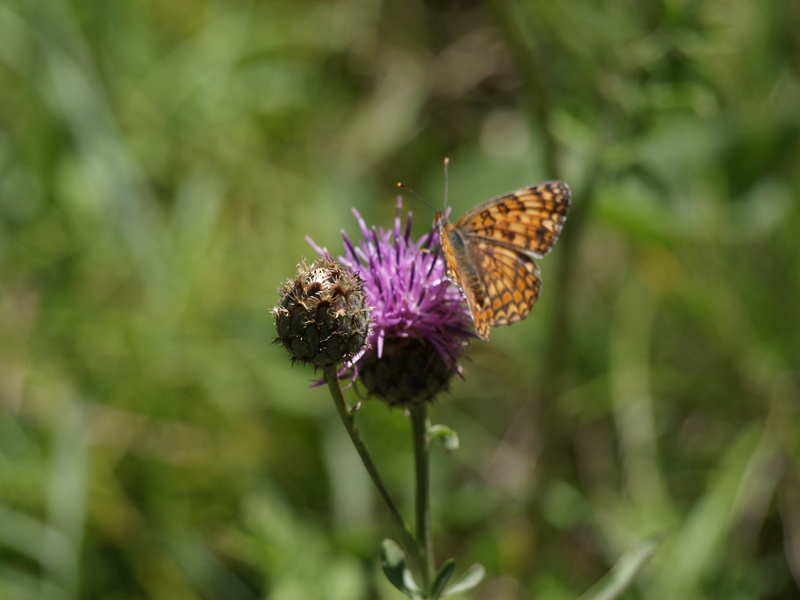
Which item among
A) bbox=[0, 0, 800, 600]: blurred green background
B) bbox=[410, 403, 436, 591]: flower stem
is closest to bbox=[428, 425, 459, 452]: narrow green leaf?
bbox=[410, 403, 436, 591]: flower stem

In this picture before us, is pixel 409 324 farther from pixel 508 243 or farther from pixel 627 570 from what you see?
pixel 627 570

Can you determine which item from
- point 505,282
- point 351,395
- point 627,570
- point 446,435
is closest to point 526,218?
point 505,282

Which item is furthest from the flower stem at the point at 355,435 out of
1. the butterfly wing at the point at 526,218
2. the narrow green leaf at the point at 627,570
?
the butterfly wing at the point at 526,218

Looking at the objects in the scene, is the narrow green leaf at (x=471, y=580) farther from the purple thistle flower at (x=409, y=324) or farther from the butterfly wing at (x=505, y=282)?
the butterfly wing at (x=505, y=282)

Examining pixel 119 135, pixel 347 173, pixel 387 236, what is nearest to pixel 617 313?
pixel 347 173

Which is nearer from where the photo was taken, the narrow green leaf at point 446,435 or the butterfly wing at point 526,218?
the narrow green leaf at point 446,435
